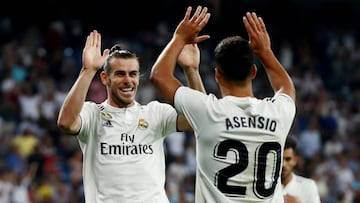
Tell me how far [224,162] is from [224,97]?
42cm

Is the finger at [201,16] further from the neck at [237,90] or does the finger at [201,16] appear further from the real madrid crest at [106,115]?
the real madrid crest at [106,115]

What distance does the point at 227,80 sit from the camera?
6.05m

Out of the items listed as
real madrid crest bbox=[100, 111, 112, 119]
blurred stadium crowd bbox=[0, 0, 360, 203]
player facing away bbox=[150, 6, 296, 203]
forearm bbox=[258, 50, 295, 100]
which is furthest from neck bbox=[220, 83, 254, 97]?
blurred stadium crowd bbox=[0, 0, 360, 203]

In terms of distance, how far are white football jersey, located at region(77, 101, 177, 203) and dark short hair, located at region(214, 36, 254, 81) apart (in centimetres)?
169

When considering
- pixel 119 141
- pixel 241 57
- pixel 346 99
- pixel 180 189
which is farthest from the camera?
pixel 346 99

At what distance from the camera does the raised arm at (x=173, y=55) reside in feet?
20.1

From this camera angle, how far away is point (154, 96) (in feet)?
60.2

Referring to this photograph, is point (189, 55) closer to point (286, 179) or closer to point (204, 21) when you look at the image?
point (204, 21)

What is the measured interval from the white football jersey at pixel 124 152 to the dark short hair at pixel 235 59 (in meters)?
1.69

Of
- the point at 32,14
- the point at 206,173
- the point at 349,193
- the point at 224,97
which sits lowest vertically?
the point at 349,193

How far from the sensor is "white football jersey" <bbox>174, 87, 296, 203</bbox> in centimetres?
599

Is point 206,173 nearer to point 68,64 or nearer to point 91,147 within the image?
point 91,147

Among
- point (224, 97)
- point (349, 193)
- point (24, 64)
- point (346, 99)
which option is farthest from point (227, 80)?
point (346, 99)

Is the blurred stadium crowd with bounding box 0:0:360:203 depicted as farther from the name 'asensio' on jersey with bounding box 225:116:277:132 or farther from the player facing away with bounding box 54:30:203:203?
the name 'asensio' on jersey with bounding box 225:116:277:132
